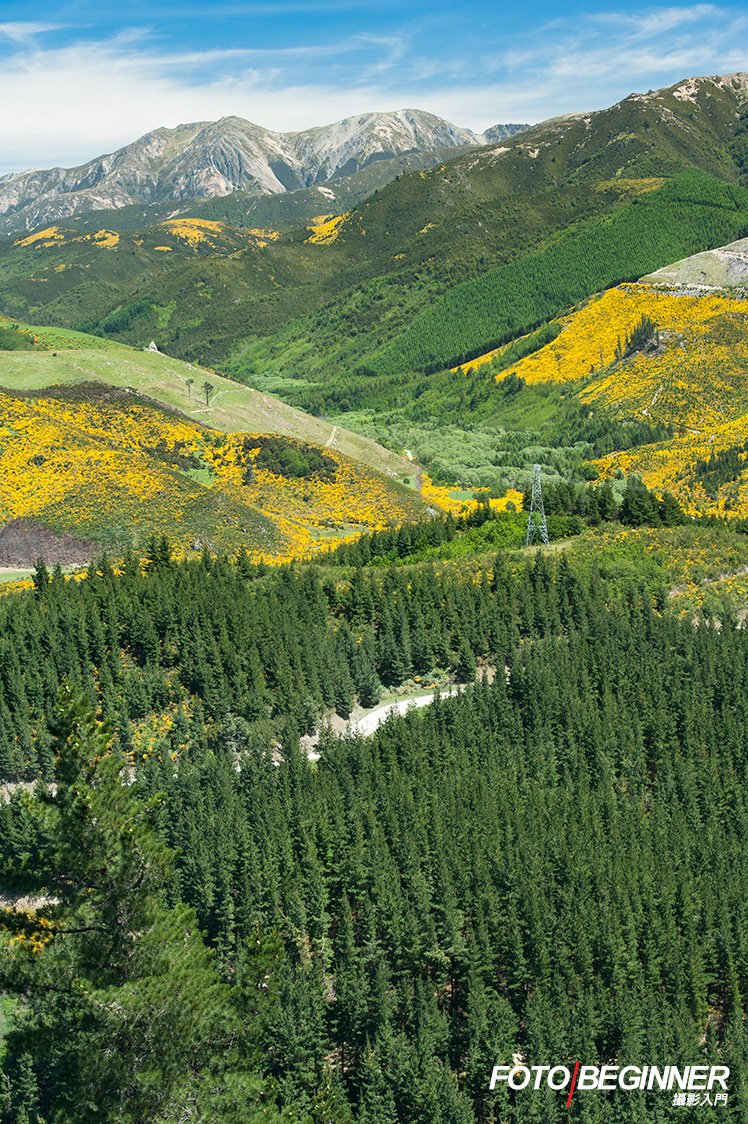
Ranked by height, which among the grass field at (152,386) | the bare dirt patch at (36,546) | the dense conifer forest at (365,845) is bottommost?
the dense conifer forest at (365,845)

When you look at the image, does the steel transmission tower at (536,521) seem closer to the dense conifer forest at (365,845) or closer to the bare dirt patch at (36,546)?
the dense conifer forest at (365,845)

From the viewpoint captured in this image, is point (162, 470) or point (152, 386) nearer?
point (162, 470)

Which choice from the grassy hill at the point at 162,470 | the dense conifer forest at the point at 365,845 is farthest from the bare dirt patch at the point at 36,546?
the dense conifer forest at the point at 365,845

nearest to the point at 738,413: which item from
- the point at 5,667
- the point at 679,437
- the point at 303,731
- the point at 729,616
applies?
the point at 679,437

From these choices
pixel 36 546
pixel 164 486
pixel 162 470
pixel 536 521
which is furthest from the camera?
pixel 162 470

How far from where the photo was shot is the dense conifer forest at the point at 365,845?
32062mm

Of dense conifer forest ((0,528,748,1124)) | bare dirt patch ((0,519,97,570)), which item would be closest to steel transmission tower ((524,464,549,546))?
dense conifer forest ((0,528,748,1124))

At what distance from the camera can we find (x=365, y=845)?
65188 mm

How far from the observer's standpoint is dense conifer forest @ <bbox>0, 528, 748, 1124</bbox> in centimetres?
3206

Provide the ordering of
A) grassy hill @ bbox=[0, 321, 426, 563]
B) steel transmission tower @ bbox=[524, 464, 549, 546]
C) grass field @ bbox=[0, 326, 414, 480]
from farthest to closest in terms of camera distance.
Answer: grass field @ bbox=[0, 326, 414, 480] < grassy hill @ bbox=[0, 321, 426, 563] < steel transmission tower @ bbox=[524, 464, 549, 546]

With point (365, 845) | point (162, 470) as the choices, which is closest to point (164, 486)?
point (162, 470)

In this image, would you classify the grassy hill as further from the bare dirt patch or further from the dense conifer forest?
the dense conifer forest

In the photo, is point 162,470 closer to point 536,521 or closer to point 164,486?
point 164,486

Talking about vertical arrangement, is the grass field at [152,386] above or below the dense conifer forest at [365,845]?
above
